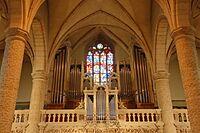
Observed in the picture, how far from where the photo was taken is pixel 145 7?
13.7m

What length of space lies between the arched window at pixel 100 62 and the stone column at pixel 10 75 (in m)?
7.89

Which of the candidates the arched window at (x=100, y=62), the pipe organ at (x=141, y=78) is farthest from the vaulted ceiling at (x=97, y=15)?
the arched window at (x=100, y=62)

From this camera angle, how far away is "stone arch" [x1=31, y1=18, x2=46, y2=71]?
1300 centimetres

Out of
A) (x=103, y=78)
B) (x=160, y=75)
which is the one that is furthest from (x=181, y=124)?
(x=103, y=78)

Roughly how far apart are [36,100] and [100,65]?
601 centimetres

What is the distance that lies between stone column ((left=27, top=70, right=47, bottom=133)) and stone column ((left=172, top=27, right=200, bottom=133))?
6843 millimetres

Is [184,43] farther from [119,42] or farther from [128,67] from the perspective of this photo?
[119,42]

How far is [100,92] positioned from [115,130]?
6.55ft

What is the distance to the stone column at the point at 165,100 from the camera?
11602 millimetres

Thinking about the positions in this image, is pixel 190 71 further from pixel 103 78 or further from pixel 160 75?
pixel 103 78

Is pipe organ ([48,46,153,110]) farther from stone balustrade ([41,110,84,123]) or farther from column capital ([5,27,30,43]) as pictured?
column capital ([5,27,30,43])

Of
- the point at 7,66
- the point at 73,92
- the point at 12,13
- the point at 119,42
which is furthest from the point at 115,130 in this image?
the point at 119,42

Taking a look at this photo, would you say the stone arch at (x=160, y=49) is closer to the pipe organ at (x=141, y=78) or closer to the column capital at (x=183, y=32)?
the pipe organ at (x=141, y=78)

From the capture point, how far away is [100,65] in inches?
671
